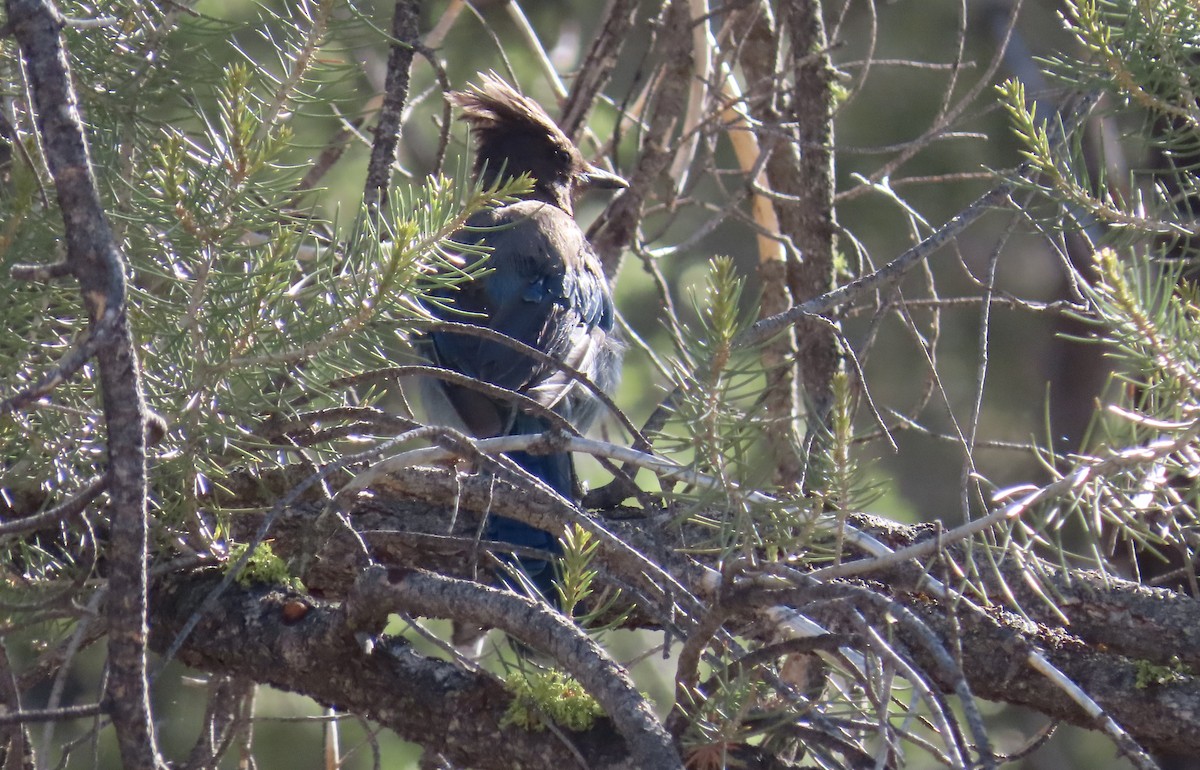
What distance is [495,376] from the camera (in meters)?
3.53

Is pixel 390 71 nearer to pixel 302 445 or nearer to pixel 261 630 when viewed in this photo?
Result: pixel 302 445

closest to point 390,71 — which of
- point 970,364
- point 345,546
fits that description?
point 345,546

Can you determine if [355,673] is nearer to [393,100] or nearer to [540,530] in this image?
[540,530]

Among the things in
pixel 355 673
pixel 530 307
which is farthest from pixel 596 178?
pixel 355 673

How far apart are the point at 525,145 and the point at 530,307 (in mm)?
1028

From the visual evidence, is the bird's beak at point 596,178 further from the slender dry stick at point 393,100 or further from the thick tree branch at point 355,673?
the thick tree branch at point 355,673

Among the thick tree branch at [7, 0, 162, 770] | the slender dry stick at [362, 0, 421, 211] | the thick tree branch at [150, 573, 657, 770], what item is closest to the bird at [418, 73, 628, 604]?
the slender dry stick at [362, 0, 421, 211]

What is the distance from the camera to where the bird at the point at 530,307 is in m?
3.42

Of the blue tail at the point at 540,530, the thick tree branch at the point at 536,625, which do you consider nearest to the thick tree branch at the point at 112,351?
the thick tree branch at the point at 536,625

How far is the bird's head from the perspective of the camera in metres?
4.38

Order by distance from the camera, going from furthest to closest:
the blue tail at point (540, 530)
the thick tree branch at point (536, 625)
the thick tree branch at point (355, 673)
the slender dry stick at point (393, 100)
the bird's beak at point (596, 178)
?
the bird's beak at point (596, 178) → the blue tail at point (540, 530) → the slender dry stick at point (393, 100) → the thick tree branch at point (355, 673) → the thick tree branch at point (536, 625)

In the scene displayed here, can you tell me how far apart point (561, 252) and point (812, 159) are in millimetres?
1062

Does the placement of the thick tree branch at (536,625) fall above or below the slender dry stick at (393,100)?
below

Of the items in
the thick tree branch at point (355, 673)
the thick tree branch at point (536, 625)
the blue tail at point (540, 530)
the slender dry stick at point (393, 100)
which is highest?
the slender dry stick at point (393, 100)
